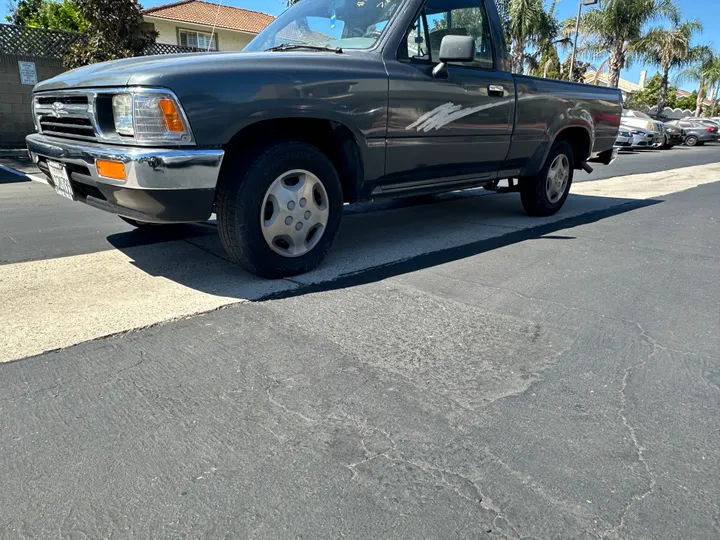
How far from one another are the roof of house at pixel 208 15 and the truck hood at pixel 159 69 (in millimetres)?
26832

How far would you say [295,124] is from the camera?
3756mm

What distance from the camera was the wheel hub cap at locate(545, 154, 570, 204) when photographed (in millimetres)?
6152

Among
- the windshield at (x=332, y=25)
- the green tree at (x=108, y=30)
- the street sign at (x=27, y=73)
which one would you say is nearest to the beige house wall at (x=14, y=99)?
the street sign at (x=27, y=73)

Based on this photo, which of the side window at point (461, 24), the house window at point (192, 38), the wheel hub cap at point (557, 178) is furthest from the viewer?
the house window at point (192, 38)

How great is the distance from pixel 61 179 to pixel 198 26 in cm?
2874

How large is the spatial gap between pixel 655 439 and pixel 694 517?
0.43 meters

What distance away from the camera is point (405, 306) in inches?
136

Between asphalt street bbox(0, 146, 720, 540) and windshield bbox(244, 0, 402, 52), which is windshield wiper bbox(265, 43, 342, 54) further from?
asphalt street bbox(0, 146, 720, 540)

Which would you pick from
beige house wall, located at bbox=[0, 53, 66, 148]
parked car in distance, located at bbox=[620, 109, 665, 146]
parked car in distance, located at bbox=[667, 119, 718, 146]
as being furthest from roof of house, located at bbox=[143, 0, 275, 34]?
parked car in distance, located at bbox=[667, 119, 718, 146]

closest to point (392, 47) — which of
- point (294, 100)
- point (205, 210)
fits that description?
point (294, 100)

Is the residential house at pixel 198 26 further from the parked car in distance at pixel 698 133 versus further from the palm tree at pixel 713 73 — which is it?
the palm tree at pixel 713 73

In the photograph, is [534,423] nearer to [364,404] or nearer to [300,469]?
[364,404]

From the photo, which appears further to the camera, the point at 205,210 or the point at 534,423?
the point at 205,210

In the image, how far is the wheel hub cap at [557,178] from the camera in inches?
242
